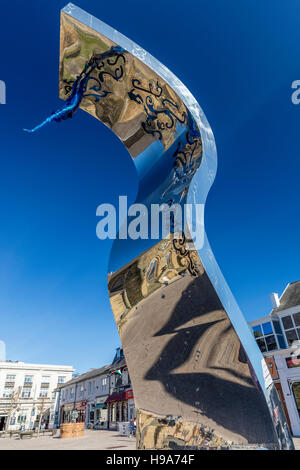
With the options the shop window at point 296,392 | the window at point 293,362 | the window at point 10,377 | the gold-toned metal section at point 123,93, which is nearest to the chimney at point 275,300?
the window at point 293,362

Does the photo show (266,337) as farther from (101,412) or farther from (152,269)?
(101,412)

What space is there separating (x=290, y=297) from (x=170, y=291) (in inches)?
704

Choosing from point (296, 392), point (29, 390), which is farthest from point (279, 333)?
point (29, 390)

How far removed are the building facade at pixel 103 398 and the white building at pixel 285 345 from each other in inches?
413

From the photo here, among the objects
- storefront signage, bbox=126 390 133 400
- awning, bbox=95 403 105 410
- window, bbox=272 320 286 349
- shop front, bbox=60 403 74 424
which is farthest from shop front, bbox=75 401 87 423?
window, bbox=272 320 286 349

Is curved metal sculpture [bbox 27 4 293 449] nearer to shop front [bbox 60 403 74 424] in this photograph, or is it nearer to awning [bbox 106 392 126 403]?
awning [bbox 106 392 126 403]

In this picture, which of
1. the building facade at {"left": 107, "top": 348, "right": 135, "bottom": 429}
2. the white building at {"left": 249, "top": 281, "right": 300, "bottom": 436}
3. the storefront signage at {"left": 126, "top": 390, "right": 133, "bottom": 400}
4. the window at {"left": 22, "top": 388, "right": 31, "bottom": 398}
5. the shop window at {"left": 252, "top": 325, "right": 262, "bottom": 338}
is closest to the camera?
the white building at {"left": 249, "top": 281, "right": 300, "bottom": 436}

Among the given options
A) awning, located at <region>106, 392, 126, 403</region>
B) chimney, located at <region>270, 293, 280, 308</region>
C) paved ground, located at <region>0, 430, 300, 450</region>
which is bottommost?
paved ground, located at <region>0, 430, 300, 450</region>

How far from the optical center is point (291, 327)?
16016 mm

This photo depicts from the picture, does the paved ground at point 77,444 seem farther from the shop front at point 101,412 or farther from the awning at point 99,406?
the awning at point 99,406

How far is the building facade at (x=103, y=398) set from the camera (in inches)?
887

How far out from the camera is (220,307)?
218cm

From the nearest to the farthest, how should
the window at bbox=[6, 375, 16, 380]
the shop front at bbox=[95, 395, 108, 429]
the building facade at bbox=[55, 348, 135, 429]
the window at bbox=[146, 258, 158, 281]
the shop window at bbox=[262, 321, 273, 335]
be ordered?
the window at bbox=[146, 258, 158, 281] → the shop window at bbox=[262, 321, 273, 335] → the building facade at bbox=[55, 348, 135, 429] → the shop front at bbox=[95, 395, 108, 429] → the window at bbox=[6, 375, 16, 380]

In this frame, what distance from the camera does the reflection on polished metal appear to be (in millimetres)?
2100
